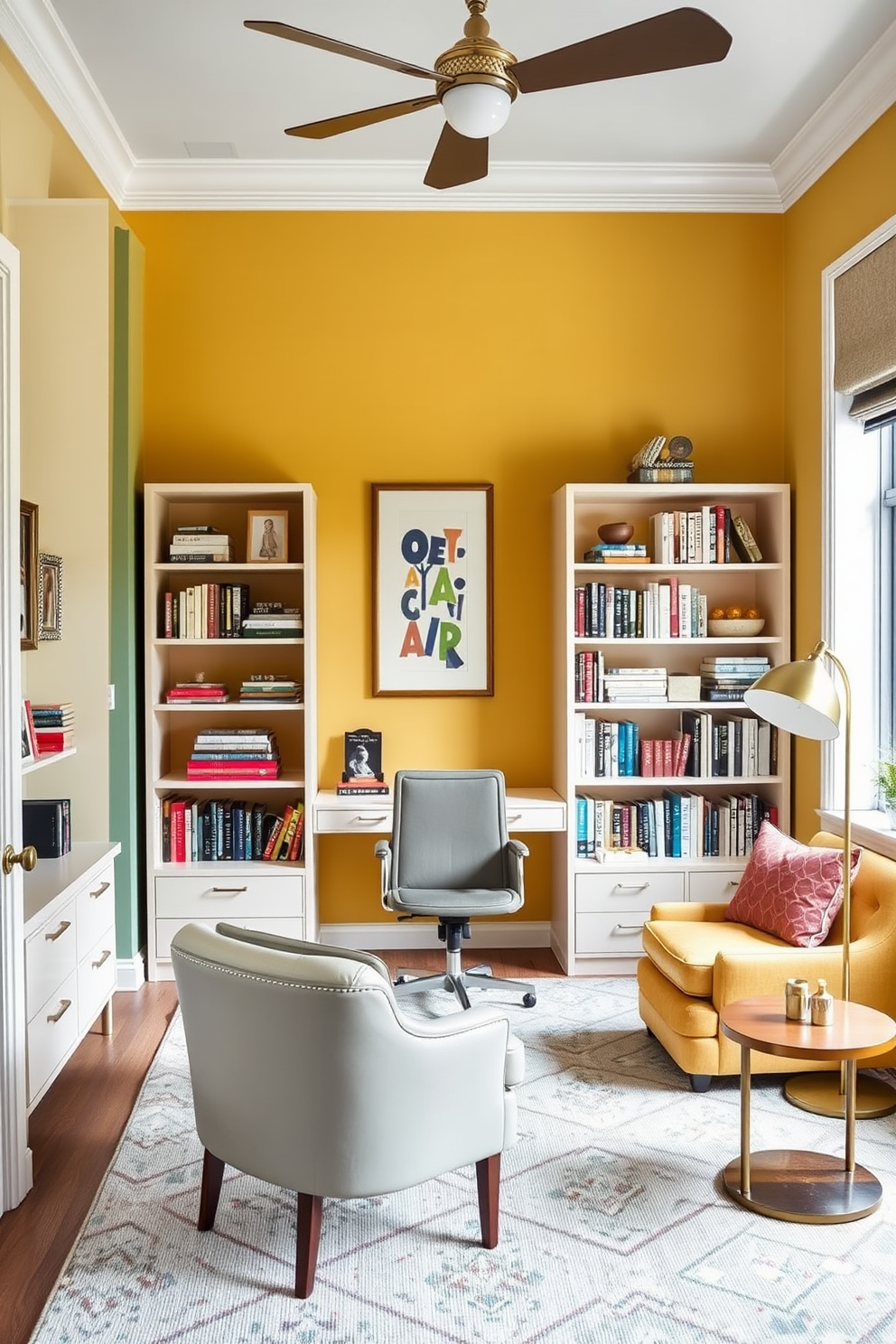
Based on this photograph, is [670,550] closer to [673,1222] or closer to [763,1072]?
[763,1072]

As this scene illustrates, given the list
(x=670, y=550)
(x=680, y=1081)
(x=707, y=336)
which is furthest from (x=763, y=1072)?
(x=707, y=336)

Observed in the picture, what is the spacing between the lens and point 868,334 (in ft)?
12.5

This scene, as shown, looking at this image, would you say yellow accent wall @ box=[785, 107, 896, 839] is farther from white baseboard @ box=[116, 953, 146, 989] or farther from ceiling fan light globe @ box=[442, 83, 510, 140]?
white baseboard @ box=[116, 953, 146, 989]

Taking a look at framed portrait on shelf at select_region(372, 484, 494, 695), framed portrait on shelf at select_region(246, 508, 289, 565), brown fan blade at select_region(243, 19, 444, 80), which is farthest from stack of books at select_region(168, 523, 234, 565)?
brown fan blade at select_region(243, 19, 444, 80)

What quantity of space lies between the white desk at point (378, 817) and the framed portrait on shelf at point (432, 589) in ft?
1.98

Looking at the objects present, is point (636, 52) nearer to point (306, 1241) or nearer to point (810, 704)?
point (810, 704)

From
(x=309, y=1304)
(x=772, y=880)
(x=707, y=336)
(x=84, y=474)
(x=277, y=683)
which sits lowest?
(x=309, y=1304)

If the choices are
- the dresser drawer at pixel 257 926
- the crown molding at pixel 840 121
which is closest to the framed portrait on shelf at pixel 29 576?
the dresser drawer at pixel 257 926

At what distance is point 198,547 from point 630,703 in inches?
78.1

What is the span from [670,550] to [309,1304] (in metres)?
3.20

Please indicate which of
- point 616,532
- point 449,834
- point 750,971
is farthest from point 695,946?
point 616,532

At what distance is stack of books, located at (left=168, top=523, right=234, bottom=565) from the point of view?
440 centimetres

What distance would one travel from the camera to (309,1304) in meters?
2.21

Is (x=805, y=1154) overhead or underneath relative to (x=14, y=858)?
underneath
